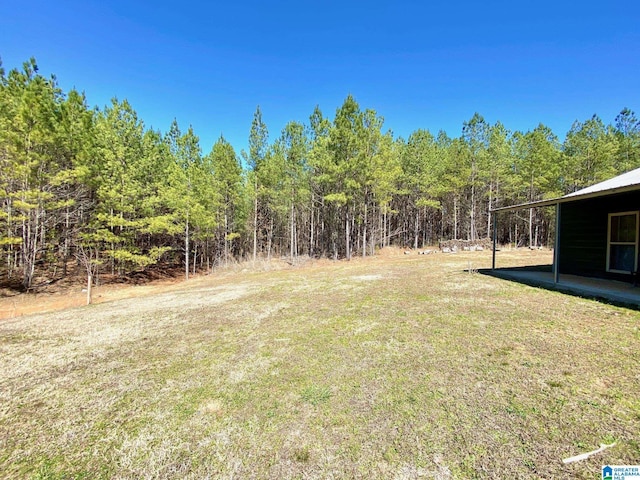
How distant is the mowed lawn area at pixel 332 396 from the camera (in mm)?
1997

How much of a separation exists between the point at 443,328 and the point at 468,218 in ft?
91.9

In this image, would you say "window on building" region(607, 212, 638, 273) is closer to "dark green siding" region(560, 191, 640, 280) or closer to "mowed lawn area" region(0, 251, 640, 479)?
"dark green siding" region(560, 191, 640, 280)

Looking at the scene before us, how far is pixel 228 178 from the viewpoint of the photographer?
19.9 metres

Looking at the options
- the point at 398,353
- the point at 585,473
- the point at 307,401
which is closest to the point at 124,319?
the point at 307,401

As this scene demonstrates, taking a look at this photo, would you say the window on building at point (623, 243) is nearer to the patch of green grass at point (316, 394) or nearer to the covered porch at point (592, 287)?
the covered porch at point (592, 287)

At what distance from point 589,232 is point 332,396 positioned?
9.84 metres

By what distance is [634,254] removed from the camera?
23.2 ft

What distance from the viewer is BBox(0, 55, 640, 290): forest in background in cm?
1268

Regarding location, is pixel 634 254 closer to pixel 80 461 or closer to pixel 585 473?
pixel 585 473
